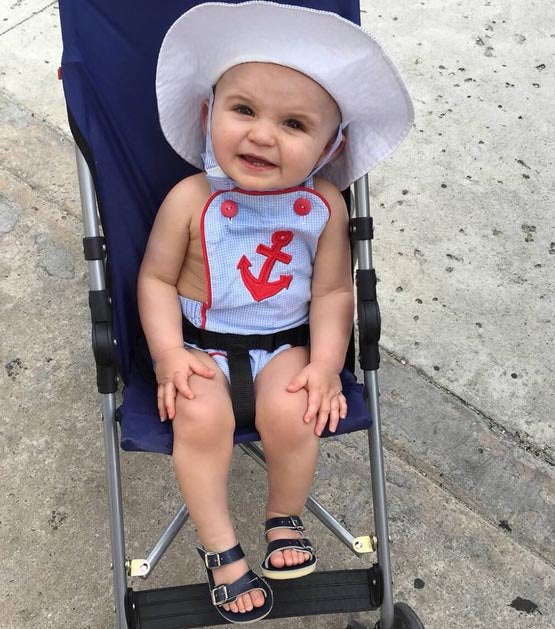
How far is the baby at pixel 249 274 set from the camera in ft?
5.09

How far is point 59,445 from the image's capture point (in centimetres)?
220

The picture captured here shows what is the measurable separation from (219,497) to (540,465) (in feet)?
3.59

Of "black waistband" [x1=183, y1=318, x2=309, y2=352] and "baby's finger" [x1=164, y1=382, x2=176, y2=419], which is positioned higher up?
"black waistband" [x1=183, y1=318, x2=309, y2=352]

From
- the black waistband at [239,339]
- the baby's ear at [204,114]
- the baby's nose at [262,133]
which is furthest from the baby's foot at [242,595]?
the baby's ear at [204,114]

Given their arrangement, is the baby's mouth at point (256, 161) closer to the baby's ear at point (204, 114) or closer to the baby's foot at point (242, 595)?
the baby's ear at point (204, 114)

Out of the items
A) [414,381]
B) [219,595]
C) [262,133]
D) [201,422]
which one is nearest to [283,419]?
[201,422]

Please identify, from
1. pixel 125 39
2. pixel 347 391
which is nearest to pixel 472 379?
pixel 347 391

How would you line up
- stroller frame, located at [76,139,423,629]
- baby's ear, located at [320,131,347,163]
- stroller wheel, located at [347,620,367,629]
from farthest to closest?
stroller wheel, located at [347,620,367,629] → baby's ear, located at [320,131,347,163] → stroller frame, located at [76,139,423,629]

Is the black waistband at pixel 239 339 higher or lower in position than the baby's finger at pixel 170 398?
higher

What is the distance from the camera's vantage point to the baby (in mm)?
1552

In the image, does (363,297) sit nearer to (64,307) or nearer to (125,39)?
(125,39)

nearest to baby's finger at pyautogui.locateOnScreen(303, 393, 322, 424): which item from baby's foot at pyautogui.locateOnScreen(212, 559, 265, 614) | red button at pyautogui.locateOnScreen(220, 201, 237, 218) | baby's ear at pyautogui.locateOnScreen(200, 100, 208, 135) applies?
baby's foot at pyautogui.locateOnScreen(212, 559, 265, 614)

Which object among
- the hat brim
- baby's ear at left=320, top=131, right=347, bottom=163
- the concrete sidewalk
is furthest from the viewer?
the concrete sidewalk

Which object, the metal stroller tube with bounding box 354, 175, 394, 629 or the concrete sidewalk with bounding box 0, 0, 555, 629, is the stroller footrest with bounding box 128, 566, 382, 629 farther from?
the concrete sidewalk with bounding box 0, 0, 555, 629
